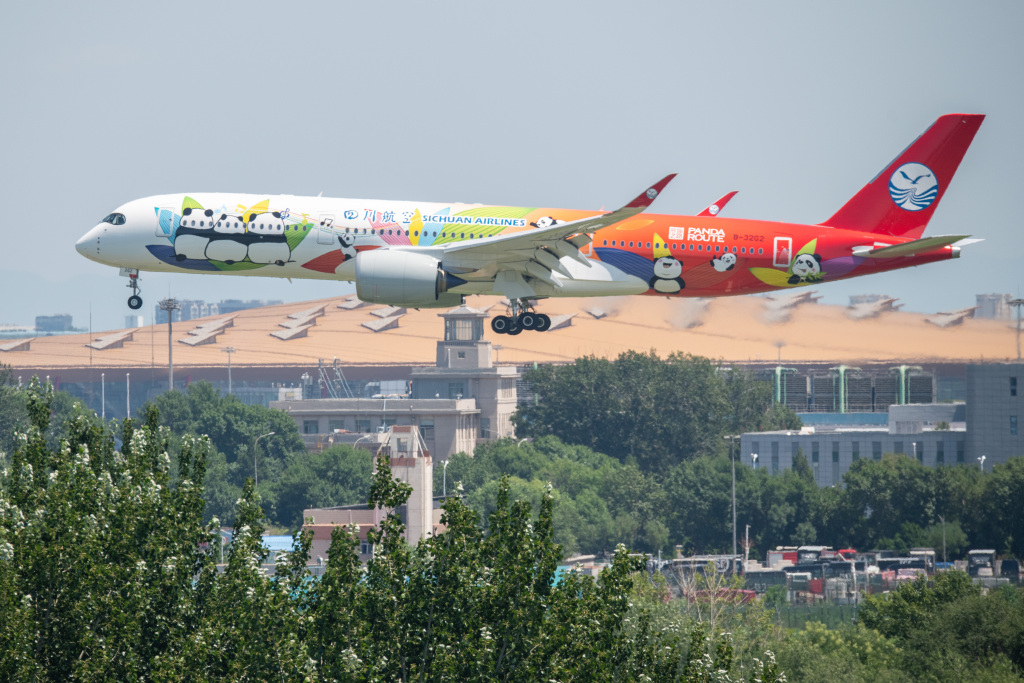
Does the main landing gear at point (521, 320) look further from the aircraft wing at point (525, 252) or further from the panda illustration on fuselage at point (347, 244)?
the panda illustration on fuselage at point (347, 244)

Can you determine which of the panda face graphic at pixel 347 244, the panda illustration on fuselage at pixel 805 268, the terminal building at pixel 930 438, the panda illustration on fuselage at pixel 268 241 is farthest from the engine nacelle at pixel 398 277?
the terminal building at pixel 930 438

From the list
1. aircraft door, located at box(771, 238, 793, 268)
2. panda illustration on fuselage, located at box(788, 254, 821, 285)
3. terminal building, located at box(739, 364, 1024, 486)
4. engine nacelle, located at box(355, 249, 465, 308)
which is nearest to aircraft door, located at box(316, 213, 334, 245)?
engine nacelle, located at box(355, 249, 465, 308)

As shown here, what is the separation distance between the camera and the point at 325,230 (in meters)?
52.2

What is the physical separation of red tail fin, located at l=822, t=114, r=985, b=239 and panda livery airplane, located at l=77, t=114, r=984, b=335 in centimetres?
174

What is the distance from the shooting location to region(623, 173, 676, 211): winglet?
47625 millimetres

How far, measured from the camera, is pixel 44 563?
1292 inches

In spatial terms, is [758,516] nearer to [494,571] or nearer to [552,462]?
[552,462]

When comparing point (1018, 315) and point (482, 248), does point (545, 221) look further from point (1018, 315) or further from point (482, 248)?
point (1018, 315)

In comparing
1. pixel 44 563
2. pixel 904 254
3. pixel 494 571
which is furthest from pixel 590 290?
pixel 44 563

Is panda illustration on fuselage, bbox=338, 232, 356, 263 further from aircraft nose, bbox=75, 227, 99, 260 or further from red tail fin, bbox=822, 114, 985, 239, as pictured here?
red tail fin, bbox=822, 114, 985, 239

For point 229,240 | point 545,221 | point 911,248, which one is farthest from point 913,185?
point 229,240

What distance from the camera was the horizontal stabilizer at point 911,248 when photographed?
167 ft

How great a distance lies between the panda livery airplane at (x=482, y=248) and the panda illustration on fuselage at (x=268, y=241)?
0.04m

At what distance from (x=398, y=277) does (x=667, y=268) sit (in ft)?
33.4
